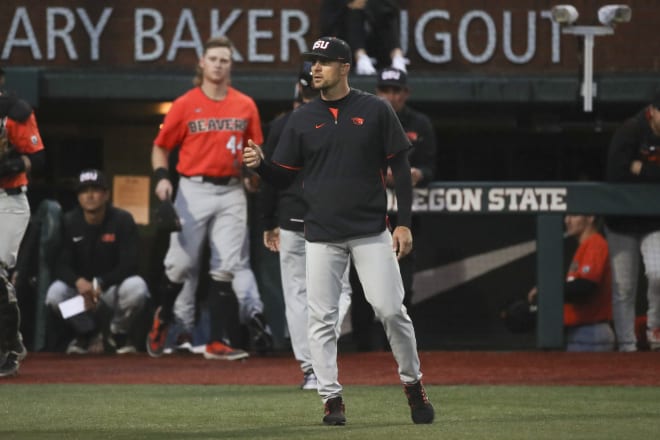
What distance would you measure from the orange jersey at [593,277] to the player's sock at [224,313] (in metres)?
2.46

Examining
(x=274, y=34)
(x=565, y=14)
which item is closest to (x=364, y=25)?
(x=274, y=34)

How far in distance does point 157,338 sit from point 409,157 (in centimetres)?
224

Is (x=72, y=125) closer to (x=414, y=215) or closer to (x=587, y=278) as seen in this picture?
(x=414, y=215)

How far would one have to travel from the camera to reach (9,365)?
28.6 ft

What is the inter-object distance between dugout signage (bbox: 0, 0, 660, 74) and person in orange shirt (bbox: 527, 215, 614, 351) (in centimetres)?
249

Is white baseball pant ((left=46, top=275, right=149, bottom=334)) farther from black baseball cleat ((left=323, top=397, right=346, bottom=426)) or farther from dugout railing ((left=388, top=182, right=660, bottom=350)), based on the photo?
black baseball cleat ((left=323, top=397, right=346, bottom=426))

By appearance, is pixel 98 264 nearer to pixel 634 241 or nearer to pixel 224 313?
pixel 224 313

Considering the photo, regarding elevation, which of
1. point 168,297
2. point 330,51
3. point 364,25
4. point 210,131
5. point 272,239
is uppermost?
point 364,25

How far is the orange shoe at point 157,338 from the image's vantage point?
10.5m

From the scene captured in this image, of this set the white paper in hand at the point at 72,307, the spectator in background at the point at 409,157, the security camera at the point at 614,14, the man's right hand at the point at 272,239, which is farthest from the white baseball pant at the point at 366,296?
the security camera at the point at 614,14

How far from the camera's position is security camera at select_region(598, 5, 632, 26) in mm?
11688

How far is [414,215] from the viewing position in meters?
10.7

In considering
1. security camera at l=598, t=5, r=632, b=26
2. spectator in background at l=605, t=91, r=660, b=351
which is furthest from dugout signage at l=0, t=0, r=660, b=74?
spectator in background at l=605, t=91, r=660, b=351

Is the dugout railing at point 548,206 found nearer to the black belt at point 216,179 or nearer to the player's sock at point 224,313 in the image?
the black belt at point 216,179
